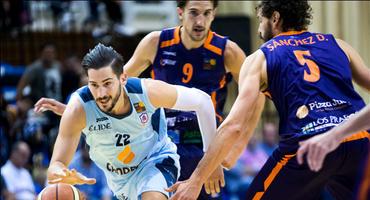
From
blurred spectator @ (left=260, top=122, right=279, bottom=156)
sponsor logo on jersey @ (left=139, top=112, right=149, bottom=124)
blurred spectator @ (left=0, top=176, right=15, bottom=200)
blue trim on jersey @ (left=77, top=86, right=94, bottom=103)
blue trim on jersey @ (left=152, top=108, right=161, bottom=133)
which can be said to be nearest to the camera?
blue trim on jersey @ (left=77, top=86, right=94, bottom=103)

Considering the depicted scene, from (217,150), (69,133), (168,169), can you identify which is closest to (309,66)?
(217,150)

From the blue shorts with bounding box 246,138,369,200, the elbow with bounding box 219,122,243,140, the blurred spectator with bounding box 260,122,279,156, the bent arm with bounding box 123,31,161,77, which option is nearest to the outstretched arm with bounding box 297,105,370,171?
the blue shorts with bounding box 246,138,369,200

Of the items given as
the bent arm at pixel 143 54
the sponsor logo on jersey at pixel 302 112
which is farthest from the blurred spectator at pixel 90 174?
the sponsor logo on jersey at pixel 302 112

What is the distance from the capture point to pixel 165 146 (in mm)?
6270

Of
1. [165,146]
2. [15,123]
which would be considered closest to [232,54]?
[165,146]

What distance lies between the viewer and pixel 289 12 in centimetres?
576

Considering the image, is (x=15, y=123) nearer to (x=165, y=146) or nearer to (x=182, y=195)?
(x=165, y=146)

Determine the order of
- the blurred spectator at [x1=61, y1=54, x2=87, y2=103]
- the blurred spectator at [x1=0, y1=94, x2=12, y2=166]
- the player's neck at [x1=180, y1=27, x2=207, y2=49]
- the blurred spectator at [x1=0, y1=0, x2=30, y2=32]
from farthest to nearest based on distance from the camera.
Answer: the blurred spectator at [x1=0, y1=0, x2=30, y2=32] → the blurred spectator at [x1=61, y1=54, x2=87, y2=103] → the blurred spectator at [x1=0, y1=94, x2=12, y2=166] → the player's neck at [x1=180, y1=27, x2=207, y2=49]

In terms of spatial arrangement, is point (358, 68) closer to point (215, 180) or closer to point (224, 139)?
point (224, 139)

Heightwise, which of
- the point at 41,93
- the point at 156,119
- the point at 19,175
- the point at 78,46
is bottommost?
the point at 19,175

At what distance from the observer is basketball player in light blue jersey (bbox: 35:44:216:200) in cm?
566

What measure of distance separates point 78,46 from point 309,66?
10.1 metres

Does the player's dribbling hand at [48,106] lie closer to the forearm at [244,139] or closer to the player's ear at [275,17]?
the forearm at [244,139]

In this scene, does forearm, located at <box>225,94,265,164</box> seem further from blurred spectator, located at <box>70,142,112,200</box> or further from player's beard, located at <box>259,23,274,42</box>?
blurred spectator, located at <box>70,142,112,200</box>
